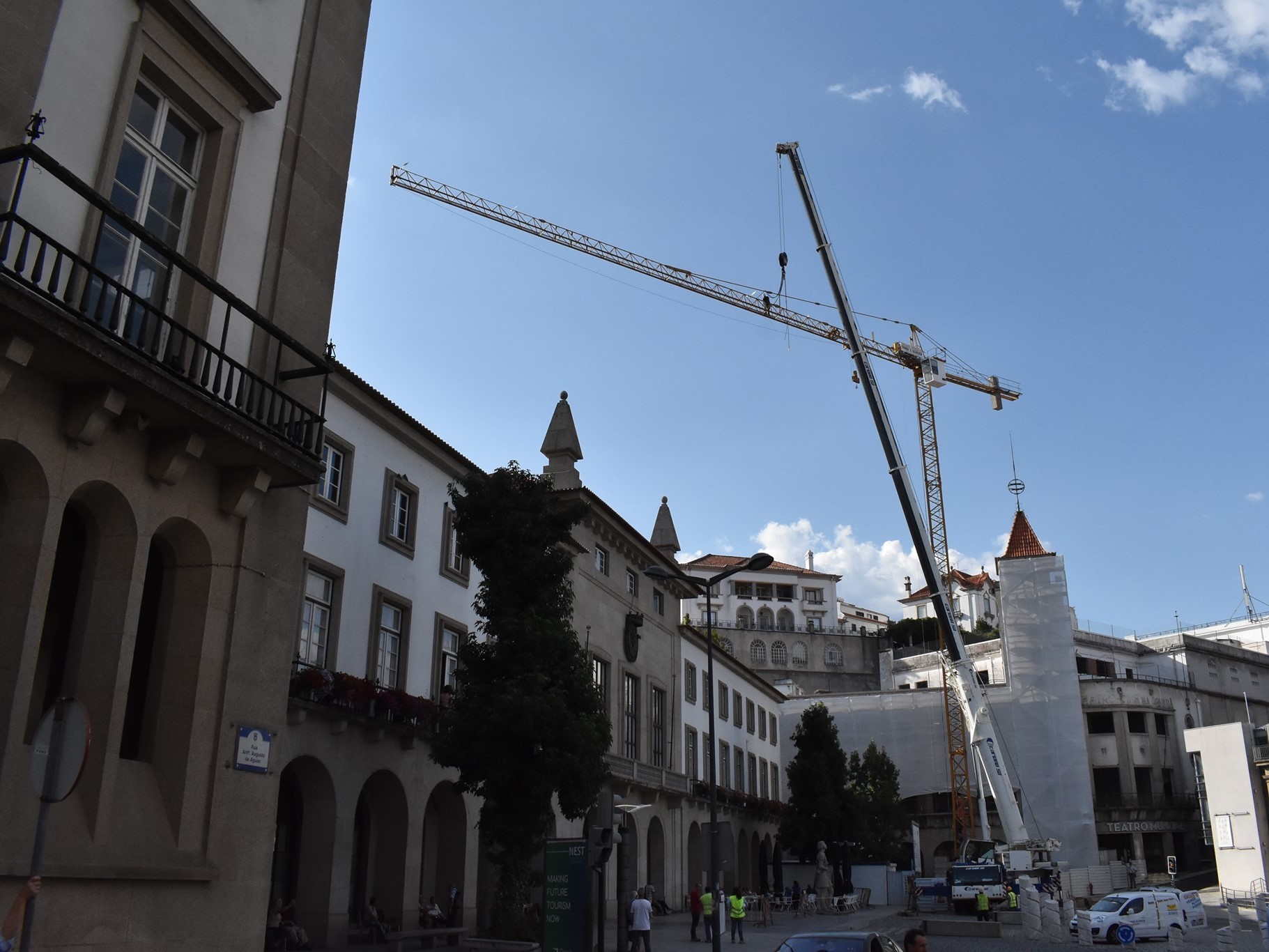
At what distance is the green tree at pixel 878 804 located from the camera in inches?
2244

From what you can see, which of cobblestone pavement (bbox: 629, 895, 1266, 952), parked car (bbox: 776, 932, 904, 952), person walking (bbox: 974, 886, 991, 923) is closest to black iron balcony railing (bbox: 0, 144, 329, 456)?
parked car (bbox: 776, 932, 904, 952)

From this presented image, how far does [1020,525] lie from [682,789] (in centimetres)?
3716

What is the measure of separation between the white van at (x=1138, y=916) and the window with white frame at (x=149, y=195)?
29478 mm

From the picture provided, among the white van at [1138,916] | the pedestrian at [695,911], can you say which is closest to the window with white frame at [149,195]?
the pedestrian at [695,911]

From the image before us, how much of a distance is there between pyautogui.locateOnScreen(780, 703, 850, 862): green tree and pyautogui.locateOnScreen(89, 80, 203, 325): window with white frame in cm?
4501

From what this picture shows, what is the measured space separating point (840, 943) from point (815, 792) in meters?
39.5

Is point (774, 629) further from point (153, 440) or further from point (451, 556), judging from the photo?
point (153, 440)

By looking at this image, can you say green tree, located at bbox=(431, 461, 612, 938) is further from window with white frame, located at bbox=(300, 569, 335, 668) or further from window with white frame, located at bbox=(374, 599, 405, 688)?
window with white frame, located at bbox=(300, 569, 335, 668)

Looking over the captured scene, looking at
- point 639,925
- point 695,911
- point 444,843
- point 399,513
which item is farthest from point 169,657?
point 695,911

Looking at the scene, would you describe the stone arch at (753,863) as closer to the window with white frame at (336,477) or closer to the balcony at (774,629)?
the window with white frame at (336,477)

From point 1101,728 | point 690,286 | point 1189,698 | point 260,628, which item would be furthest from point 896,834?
point 260,628

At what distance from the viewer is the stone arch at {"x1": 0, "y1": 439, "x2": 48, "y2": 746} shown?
8.52 m

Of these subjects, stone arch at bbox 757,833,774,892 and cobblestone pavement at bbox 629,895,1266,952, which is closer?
cobblestone pavement at bbox 629,895,1266,952

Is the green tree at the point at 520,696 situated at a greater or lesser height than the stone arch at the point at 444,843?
greater
